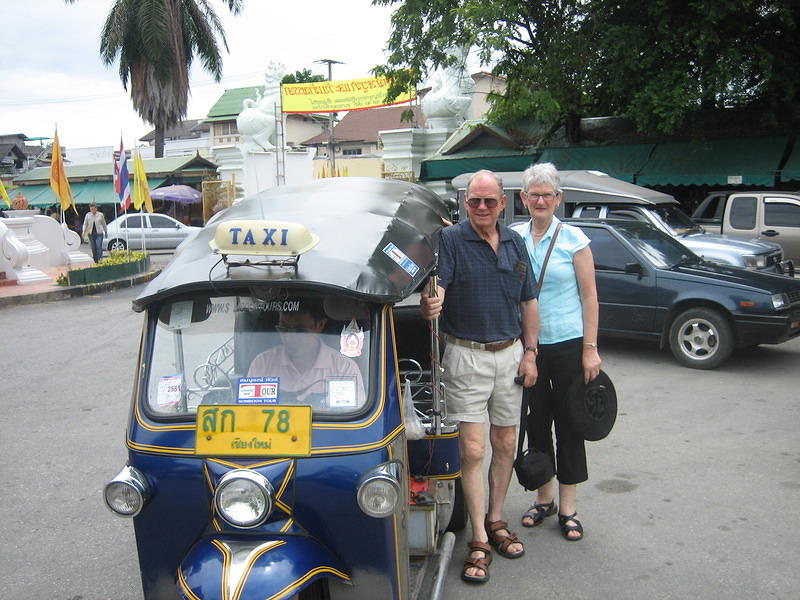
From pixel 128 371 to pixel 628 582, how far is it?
6566 mm

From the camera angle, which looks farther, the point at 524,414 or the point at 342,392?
the point at 524,414

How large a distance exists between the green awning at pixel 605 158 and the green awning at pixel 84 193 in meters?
23.8

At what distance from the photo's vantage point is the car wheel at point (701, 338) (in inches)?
314

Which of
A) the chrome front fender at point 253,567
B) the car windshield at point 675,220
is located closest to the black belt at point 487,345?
the chrome front fender at point 253,567

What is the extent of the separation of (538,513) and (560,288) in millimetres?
1363

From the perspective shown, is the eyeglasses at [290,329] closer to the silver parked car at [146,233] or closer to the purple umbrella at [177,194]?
the silver parked car at [146,233]

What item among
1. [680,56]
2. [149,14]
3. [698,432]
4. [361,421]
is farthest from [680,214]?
[149,14]

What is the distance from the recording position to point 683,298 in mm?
8164

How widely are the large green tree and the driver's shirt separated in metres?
14.6

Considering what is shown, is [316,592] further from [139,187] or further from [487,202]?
[139,187]

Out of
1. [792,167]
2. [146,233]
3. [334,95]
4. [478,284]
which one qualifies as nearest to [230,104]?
[334,95]

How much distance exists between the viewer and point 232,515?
265 cm

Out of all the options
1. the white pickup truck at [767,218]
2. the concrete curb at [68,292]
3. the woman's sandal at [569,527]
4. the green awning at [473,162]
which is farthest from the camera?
the green awning at [473,162]

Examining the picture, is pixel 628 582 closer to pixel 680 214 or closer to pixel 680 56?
pixel 680 214
